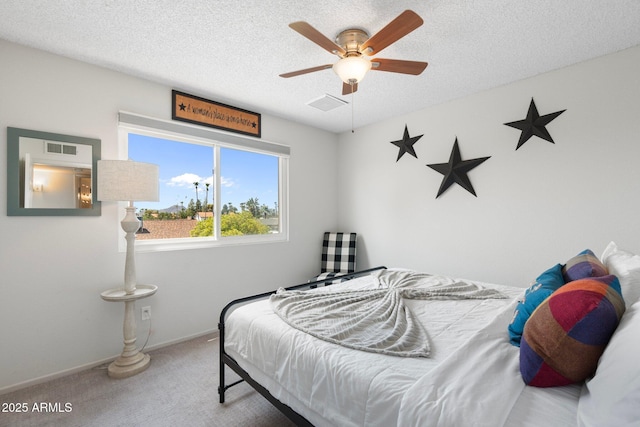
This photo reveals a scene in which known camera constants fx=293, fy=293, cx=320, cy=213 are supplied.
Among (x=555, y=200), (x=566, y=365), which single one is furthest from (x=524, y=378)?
(x=555, y=200)

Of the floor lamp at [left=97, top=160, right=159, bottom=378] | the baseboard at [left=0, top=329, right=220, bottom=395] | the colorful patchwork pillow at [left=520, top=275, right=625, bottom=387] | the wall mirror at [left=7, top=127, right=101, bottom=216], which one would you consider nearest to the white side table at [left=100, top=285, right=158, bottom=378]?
the floor lamp at [left=97, top=160, right=159, bottom=378]

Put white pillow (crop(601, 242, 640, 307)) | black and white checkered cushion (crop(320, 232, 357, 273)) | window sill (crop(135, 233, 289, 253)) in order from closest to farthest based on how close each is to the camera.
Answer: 1. white pillow (crop(601, 242, 640, 307))
2. window sill (crop(135, 233, 289, 253))
3. black and white checkered cushion (crop(320, 232, 357, 273))

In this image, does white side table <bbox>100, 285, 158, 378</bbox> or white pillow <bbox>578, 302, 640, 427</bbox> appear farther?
white side table <bbox>100, 285, 158, 378</bbox>

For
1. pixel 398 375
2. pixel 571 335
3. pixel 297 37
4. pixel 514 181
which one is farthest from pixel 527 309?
pixel 297 37

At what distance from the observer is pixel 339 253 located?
13.4 ft

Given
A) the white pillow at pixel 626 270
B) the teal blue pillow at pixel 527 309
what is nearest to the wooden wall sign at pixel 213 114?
the teal blue pillow at pixel 527 309

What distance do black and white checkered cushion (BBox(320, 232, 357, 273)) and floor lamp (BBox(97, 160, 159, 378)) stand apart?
2.25 meters

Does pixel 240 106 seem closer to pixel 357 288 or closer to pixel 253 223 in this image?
pixel 253 223

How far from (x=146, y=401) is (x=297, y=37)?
2.69 metres

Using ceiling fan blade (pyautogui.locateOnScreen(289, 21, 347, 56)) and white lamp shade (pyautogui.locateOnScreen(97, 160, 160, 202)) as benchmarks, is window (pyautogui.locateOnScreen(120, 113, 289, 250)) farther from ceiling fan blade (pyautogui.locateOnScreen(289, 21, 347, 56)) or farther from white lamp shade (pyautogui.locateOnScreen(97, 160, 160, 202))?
ceiling fan blade (pyautogui.locateOnScreen(289, 21, 347, 56))

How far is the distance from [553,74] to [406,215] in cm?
191

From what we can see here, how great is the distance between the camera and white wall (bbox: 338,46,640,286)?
231cm

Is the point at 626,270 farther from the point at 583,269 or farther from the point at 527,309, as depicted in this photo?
the point at 527,309

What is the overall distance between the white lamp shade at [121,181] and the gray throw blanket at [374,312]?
4.42ft
